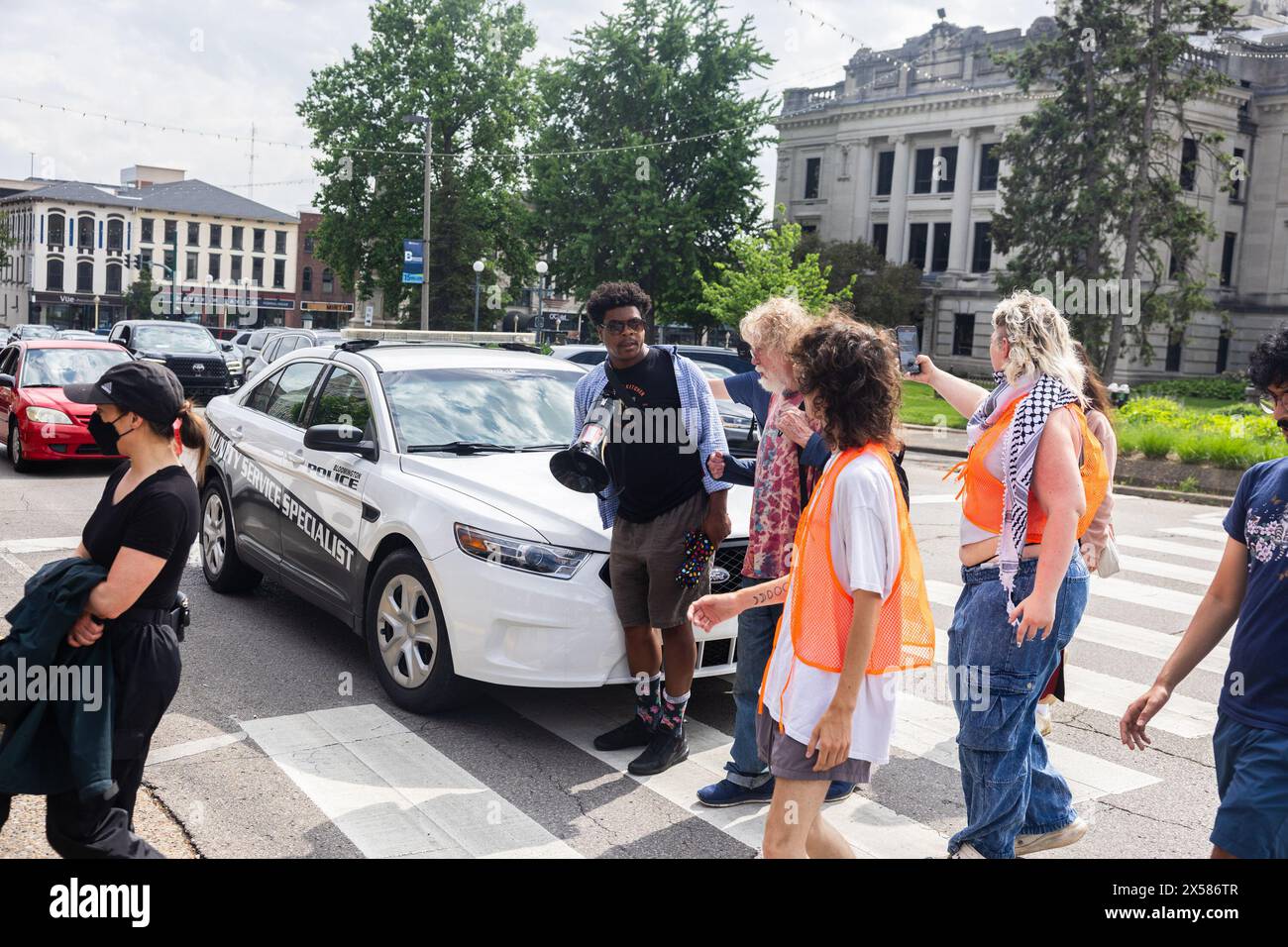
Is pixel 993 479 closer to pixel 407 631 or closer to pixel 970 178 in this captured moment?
pixel 407 631

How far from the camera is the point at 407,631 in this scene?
5531 mm

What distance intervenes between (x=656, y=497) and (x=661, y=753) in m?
1.11

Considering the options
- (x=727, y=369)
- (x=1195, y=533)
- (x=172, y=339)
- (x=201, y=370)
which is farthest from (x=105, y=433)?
(x=172, y=339)

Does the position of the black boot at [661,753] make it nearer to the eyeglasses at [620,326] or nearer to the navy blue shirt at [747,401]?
the navy blue shirt at [747,401]

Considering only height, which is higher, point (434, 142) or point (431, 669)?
point (434, 142)

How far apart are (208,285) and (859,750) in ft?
323

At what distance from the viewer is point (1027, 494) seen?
11.9 ft

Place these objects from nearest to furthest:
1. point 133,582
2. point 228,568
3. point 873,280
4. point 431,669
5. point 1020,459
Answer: point 133,582 → point 1020,459 → point 431,669 → point 228,568 → point 873,280

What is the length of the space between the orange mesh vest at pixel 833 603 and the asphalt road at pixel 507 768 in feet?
4.74

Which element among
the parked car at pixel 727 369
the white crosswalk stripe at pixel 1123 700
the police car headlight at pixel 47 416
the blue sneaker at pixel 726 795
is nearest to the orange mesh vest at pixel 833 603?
the blue sneaker at pixel 726 795

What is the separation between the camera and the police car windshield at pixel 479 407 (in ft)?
20.6
